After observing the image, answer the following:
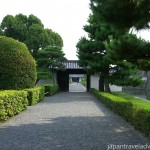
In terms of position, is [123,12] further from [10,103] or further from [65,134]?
[10,103]

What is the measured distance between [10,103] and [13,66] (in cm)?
546

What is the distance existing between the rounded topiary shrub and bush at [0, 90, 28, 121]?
106 inches

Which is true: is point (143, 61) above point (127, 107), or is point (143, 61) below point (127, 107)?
above

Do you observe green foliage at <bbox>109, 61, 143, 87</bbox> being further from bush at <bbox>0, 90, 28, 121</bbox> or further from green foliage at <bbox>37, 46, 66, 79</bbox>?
bush at <bbox>0, 90, 28, 121</bbox>

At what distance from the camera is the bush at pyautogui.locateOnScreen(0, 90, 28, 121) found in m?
10.3

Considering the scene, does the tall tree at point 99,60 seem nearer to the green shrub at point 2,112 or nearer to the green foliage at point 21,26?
the green foliage at point 21,26

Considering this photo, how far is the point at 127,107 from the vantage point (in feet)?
34.7

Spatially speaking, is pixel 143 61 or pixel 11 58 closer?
pixel 143 61

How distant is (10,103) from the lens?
1128cm

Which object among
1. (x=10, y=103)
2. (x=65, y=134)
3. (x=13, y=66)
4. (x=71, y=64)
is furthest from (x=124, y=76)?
(x=65, y=134)

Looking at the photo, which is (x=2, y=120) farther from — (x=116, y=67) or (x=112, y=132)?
(x=116, y=67)

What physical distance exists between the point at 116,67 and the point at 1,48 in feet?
37.7

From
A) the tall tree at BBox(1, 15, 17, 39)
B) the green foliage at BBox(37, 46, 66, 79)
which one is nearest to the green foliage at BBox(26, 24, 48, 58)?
the green foliage at BBox(37, 46, 66, 79)

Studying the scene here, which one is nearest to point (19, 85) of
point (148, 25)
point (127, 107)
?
point (127, 107)
